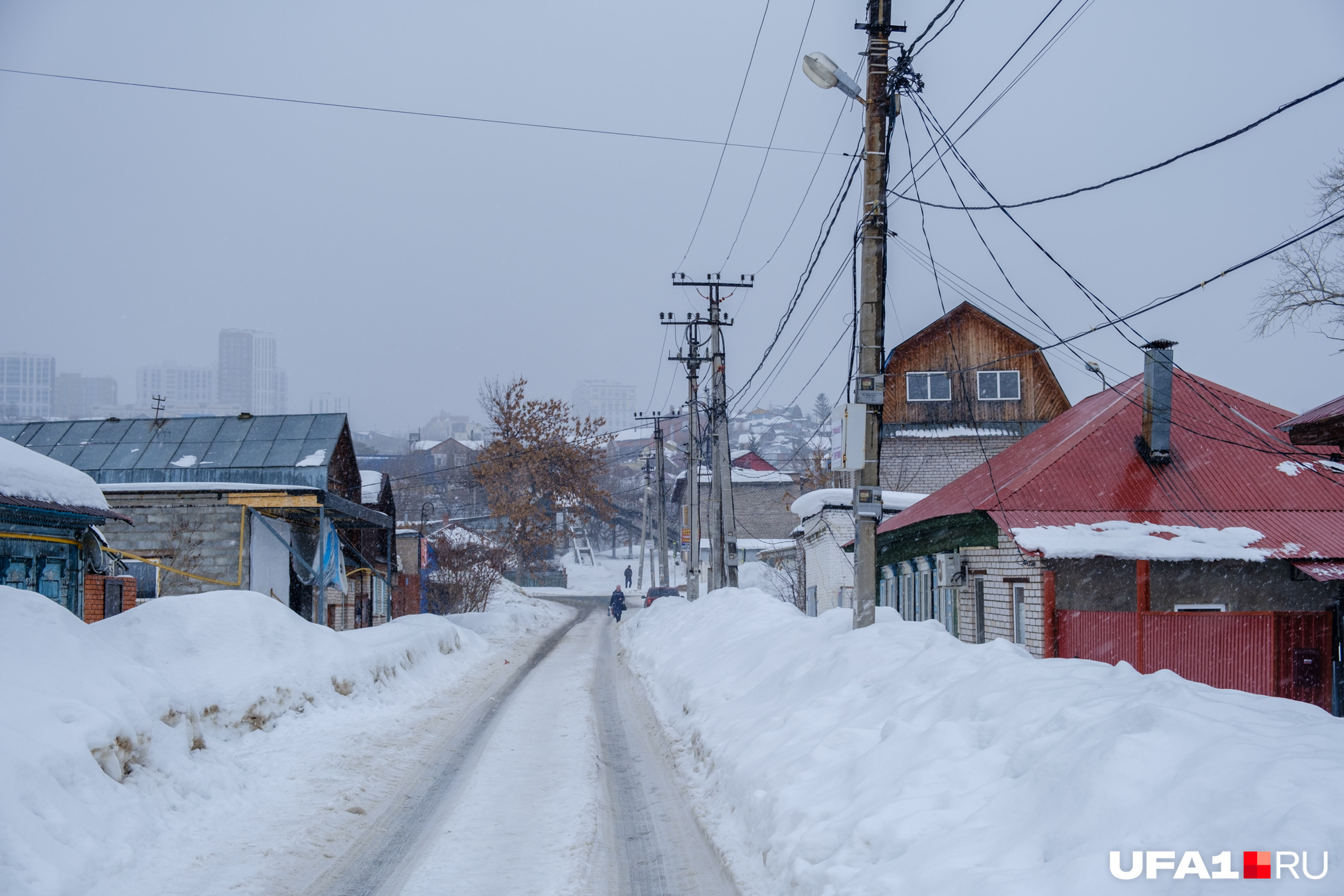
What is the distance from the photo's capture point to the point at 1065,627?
42.0 feet

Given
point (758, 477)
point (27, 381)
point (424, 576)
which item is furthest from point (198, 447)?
point (27, 381)

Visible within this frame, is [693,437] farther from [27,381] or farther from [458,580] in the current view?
[27,381]

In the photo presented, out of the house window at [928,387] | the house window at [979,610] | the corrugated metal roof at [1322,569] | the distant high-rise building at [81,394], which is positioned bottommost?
the house window at [979,610]

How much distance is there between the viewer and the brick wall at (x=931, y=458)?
35844mm

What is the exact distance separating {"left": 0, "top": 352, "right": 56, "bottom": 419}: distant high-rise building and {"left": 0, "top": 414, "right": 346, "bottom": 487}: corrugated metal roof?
148 metres

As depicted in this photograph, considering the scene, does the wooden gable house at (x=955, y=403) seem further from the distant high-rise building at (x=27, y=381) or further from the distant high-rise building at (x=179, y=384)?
the distant high-rise building at (x=179, y=384)

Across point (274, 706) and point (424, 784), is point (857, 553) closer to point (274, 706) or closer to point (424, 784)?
point (424, 784)

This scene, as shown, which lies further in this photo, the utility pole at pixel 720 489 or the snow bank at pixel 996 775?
the utility pole at pixel 720 489

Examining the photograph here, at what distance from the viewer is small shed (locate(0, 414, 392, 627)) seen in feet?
65.3

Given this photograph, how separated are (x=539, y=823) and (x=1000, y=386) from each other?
Result: 32343 millimetres

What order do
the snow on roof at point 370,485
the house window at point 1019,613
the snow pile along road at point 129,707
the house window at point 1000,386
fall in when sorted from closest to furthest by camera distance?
the snow pile along road at point 129,707 < the house window at point 1019,613 < the snow on roof at point 370,485 < the house window at point 1000,386

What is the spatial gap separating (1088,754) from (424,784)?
6.48m

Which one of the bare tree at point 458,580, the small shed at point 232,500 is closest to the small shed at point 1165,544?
the small shed at point 232,500

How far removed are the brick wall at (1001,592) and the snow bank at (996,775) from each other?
5.22 metres
